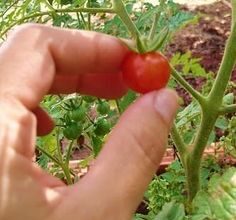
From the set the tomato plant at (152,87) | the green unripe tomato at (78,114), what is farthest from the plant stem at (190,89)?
the green unripe tomato at (78,114)

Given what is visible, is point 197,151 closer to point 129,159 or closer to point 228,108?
point 228,108

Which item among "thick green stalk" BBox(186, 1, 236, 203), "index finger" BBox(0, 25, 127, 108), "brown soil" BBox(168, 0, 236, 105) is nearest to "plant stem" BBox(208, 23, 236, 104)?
"thick green stalk" BBox(186, 1, 236, 203)

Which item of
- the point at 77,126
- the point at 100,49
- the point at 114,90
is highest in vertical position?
the point at 100,49

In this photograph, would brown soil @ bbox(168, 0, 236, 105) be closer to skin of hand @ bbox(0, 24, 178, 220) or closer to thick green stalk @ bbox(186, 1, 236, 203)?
thick green stalk @ bbox(186, 1, 236, 203)

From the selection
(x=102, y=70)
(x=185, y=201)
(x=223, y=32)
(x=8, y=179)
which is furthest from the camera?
(x=223, y=32)

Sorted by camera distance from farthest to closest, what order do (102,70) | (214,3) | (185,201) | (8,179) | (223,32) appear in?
(214,3), (223,32), (185,201), (102,70), (8,179)

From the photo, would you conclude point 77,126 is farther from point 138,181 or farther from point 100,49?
point 138,181

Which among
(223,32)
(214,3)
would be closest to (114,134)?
(223,32)

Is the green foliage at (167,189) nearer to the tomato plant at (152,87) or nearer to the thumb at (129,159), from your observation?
the tomato plant at (152,87)
